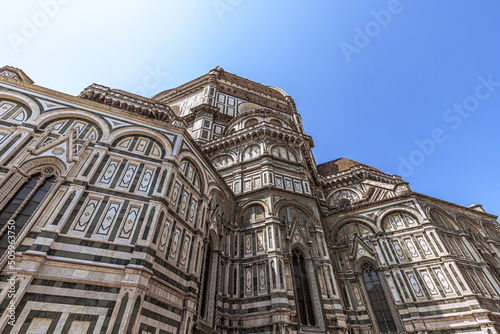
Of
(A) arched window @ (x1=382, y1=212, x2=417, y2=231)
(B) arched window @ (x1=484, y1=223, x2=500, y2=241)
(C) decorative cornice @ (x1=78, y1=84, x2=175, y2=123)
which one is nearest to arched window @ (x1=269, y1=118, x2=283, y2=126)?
(C) decorative cornice @ (x1=78, y1=84, x2=175, y2=123)

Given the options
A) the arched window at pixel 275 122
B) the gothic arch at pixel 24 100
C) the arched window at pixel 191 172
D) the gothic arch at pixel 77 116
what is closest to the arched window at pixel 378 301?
the arched window at pixel 191 172

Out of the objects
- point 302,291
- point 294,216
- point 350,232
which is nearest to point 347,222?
point 350,232

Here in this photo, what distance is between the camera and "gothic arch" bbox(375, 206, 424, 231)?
52.6 ft

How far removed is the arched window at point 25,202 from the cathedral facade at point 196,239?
0.15 ft

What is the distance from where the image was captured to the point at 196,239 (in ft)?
37.4

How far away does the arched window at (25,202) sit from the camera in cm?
810

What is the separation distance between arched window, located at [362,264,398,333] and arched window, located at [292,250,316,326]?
4.17m

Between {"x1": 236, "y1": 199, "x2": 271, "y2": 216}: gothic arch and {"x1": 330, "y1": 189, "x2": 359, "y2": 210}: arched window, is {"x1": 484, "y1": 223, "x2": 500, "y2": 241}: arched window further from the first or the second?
{"x1": 236, "y1": 199, "x2": 271, "y2": 216}: gothic arch

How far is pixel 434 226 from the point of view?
599 inches

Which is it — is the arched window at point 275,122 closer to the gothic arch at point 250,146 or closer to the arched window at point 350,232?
the gothic arch at point 250,146

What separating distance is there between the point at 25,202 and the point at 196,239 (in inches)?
247

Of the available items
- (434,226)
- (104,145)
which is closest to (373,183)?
(434,226)

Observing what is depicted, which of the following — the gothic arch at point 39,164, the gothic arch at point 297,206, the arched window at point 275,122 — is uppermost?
the arched window at point 275,122

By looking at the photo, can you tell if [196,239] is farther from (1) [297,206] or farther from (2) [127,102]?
(2) [127,102]
